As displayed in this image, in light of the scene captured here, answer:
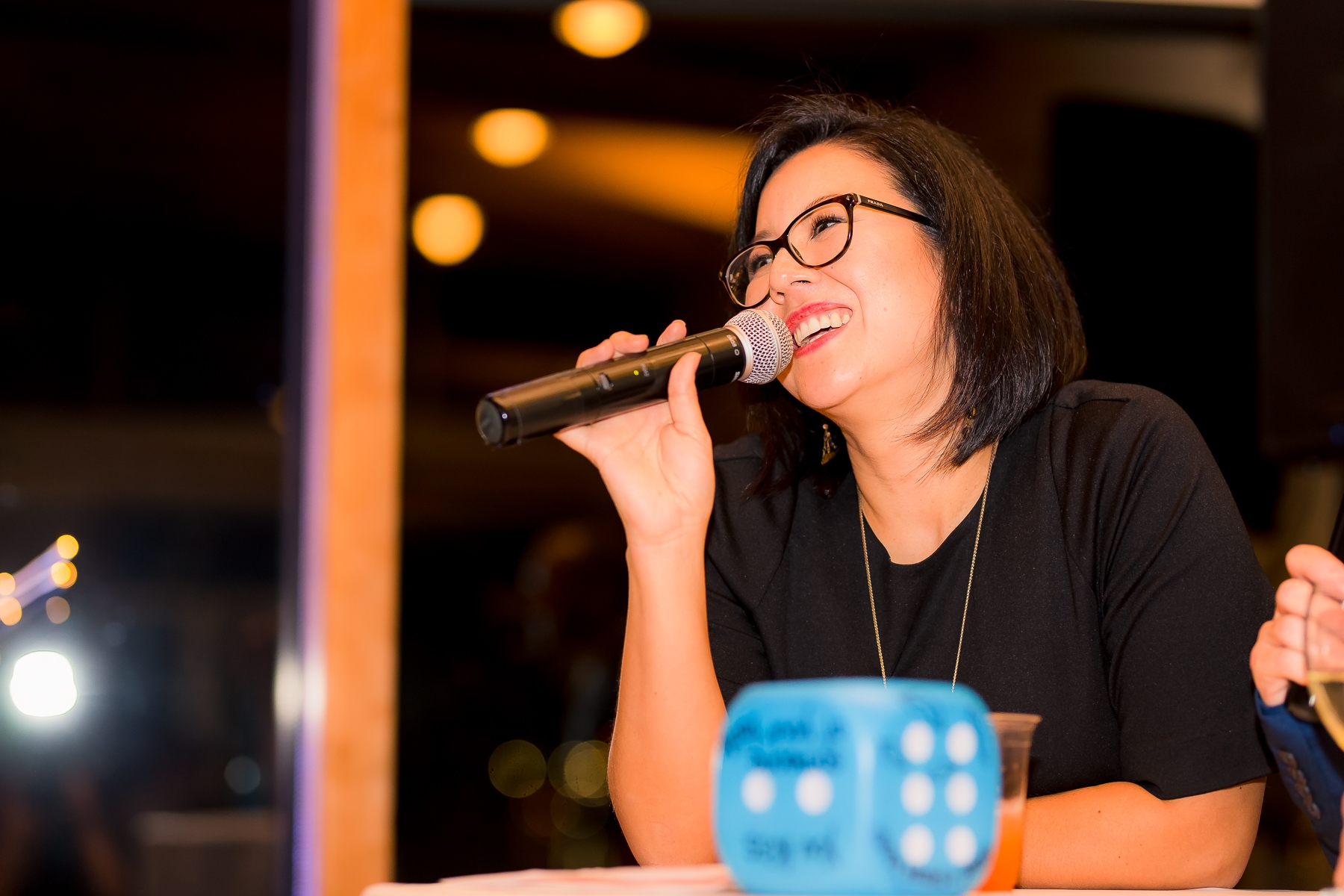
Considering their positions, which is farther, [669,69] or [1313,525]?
[669,69]

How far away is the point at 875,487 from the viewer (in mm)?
1549

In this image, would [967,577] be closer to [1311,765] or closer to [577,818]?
[1311,765]

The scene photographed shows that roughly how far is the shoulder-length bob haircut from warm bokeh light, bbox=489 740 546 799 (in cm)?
166

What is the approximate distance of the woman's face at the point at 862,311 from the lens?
56.1 inches

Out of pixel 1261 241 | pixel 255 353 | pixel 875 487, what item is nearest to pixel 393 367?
pixel 255 353

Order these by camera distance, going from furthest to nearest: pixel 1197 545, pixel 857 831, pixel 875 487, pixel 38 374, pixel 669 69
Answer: pixel 669 69
pixel 38 374
pixel 875 487
pixel 1197 545
pixel 857 831

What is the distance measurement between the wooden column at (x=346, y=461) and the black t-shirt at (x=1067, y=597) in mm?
1228

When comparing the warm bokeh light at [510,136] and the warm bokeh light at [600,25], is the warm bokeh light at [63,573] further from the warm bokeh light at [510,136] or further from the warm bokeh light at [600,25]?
the warm bokeh light at [600,25]

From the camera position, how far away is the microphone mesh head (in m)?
1.29

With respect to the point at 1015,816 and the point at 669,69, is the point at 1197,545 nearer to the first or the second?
the point at 1015,816

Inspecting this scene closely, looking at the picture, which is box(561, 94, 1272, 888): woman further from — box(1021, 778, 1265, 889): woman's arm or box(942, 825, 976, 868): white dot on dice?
box(942, 825, 976, 868): white dot on dice

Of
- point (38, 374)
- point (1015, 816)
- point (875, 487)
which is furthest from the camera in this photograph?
point (38, 374)

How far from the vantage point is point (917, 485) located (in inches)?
59.6

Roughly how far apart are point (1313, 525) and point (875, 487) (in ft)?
6.12
